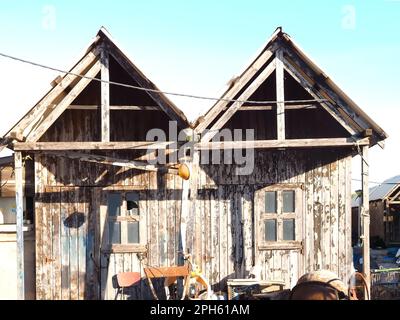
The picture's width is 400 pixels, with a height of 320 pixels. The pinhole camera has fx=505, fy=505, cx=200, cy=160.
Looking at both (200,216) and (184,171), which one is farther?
(200,216)

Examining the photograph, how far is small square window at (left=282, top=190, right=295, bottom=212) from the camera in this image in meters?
12.1

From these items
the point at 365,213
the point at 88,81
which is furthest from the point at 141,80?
the point at 365,213

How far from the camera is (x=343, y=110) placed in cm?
1118

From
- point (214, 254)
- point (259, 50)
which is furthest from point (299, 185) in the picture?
point (259, 50)

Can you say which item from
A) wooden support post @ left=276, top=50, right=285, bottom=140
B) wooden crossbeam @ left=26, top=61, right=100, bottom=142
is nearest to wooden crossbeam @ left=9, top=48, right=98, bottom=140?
wooden crossbeam @ left=26, top=61, right=100, bottom=142

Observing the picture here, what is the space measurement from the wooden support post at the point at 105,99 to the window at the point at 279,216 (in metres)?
3.87

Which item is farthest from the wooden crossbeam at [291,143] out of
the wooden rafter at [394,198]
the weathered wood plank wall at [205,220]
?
the wooden rafter at [394,198]

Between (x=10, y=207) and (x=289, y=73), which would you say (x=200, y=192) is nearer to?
(x=289, y=73)

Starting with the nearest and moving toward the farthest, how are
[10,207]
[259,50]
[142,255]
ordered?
[259,50], [142,255], [10,207]

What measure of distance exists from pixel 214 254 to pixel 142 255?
1.71 m

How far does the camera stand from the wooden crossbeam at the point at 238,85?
10.9 metres

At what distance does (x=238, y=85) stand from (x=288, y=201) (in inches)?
122

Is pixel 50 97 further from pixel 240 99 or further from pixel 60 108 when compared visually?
pixel 240 99

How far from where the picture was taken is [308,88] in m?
11.3
